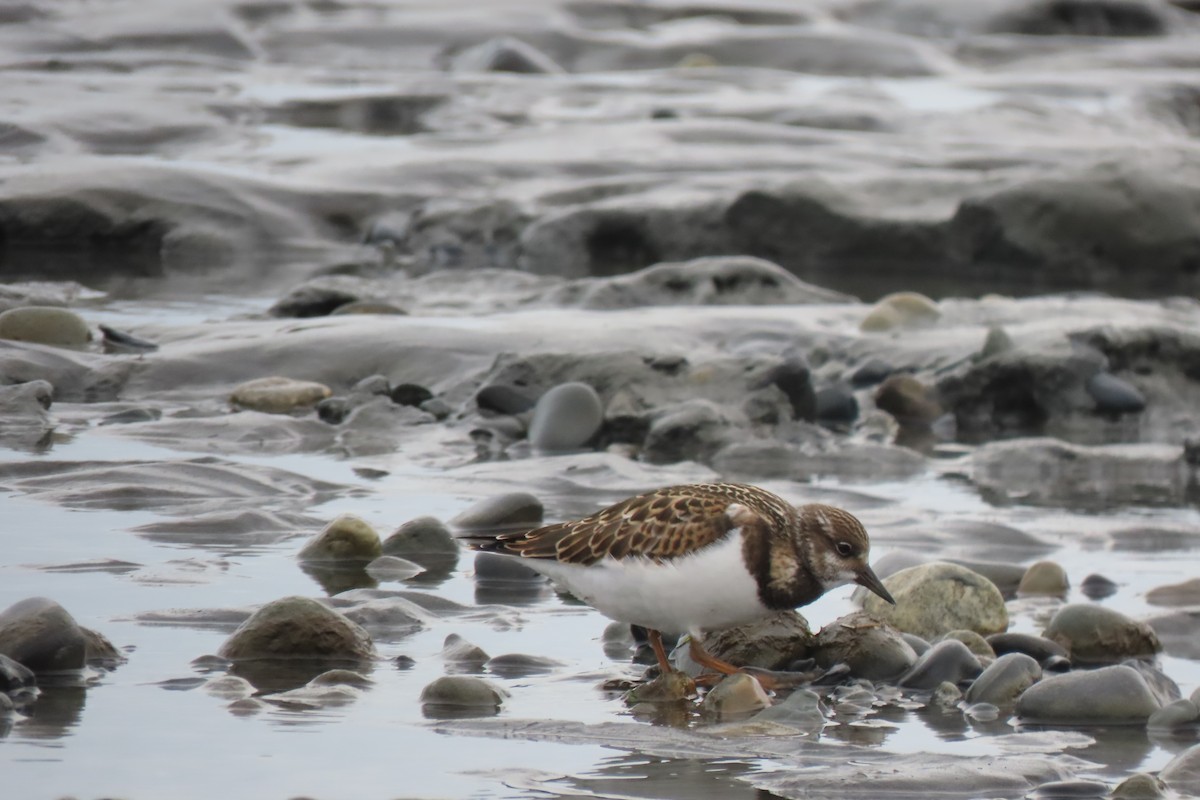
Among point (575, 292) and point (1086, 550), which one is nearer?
point (1086, 550)

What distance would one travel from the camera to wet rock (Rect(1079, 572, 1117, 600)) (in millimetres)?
5672

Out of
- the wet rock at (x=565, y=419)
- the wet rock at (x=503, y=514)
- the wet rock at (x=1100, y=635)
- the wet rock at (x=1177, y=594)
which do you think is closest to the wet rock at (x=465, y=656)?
the wet rock at (x=503, y=514)

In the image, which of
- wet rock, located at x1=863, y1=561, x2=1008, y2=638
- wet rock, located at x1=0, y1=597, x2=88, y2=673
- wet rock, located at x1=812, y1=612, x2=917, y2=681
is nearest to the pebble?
wet rock, located at x1=863, y1=561, x2=1008, y2=638

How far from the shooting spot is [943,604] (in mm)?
5090

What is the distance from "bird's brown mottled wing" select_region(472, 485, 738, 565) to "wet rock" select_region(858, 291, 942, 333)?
5336mm

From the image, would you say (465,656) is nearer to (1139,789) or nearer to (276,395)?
(1139,789)

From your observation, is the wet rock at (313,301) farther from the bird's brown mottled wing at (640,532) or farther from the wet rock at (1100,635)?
the wet rock at (1100,635)

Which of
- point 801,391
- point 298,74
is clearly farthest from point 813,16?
point 801,391

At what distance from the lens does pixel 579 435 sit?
7.75 meters

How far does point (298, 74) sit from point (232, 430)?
42.0 ft

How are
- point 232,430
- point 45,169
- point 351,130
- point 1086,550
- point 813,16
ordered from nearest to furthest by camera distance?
point 1086,550 < point 232,430 < point 45,169 < point 351,130 < point 813,16

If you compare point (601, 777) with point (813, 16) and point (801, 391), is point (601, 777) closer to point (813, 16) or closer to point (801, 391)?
point (801, 391)

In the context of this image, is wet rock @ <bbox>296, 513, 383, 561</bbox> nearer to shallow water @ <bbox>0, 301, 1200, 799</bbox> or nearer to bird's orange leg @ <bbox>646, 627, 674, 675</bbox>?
shallow water @ <bbox>0, 301, 1200, 799</bbox>

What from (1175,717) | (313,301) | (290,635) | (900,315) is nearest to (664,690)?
(290,635)
